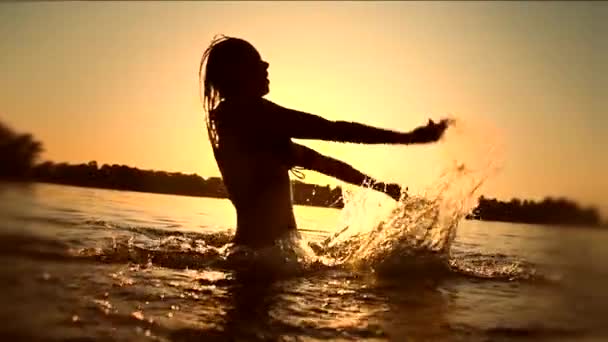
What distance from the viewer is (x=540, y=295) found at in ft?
5.20

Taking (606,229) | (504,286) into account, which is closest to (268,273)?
(504,286)

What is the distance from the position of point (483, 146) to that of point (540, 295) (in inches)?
17.3

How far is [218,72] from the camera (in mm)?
1585

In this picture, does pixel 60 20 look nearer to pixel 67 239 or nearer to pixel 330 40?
pixel 67 239

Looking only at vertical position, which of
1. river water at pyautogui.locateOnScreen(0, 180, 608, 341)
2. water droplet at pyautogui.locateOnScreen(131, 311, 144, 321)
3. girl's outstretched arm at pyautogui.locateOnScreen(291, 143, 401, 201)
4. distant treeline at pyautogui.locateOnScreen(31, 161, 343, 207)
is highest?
girl's outstretched arm at pyautogui.locateOnScreen(291, 143, 401, 201)

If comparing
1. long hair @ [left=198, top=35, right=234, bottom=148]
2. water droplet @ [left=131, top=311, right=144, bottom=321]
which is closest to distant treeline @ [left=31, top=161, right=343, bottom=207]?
long hair @ [left=198, top=35, right=234, bottom=148]

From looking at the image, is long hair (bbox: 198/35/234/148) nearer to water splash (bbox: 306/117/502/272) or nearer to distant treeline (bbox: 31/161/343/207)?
distant treeline (bbox: 31/161/343/207)

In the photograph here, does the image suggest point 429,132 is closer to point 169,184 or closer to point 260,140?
point 260,140

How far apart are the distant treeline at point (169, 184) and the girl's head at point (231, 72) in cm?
24

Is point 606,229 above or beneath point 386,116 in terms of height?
beneath

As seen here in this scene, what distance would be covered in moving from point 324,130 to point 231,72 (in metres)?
0.29

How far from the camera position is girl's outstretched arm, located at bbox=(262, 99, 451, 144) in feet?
4.90

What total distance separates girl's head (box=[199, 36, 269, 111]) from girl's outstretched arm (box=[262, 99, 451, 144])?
8cm

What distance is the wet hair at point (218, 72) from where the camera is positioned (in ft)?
5.10
